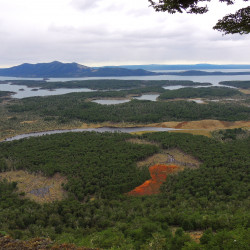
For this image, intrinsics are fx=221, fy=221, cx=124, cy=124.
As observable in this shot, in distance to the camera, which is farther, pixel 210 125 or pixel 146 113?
pixel 146 113

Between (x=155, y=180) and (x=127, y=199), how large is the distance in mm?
7347

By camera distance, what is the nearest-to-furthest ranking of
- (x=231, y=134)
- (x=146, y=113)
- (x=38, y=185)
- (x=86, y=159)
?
(x=38, y=185), (x=86, y=159), (x=231, y=134), (x=146, y=113)

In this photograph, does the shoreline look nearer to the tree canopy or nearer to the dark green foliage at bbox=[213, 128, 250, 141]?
the dark green foliage at bbox=[213, 128, 250, 141]

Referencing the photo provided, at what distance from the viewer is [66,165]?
4128 centimetres

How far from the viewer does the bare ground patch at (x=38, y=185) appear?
106ft

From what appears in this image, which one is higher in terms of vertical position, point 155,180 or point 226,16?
point 226,16

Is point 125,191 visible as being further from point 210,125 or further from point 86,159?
point 210,125

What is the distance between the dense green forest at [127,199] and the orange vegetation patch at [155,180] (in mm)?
1237

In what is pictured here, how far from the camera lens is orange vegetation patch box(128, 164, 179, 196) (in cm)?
3353

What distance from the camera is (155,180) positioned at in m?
36.5

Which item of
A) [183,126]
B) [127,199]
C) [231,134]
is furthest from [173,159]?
[183,126]

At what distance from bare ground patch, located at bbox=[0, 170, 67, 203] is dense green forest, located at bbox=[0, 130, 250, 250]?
1268 millimetres

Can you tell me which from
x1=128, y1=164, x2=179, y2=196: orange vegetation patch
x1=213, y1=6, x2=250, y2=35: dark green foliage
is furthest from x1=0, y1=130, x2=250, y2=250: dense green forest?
x1=213, y1=6, x2=250, y2=35: dark green foliage

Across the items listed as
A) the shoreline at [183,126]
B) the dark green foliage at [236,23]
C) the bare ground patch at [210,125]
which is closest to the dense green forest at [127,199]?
the dark green foliage at [236,23]
